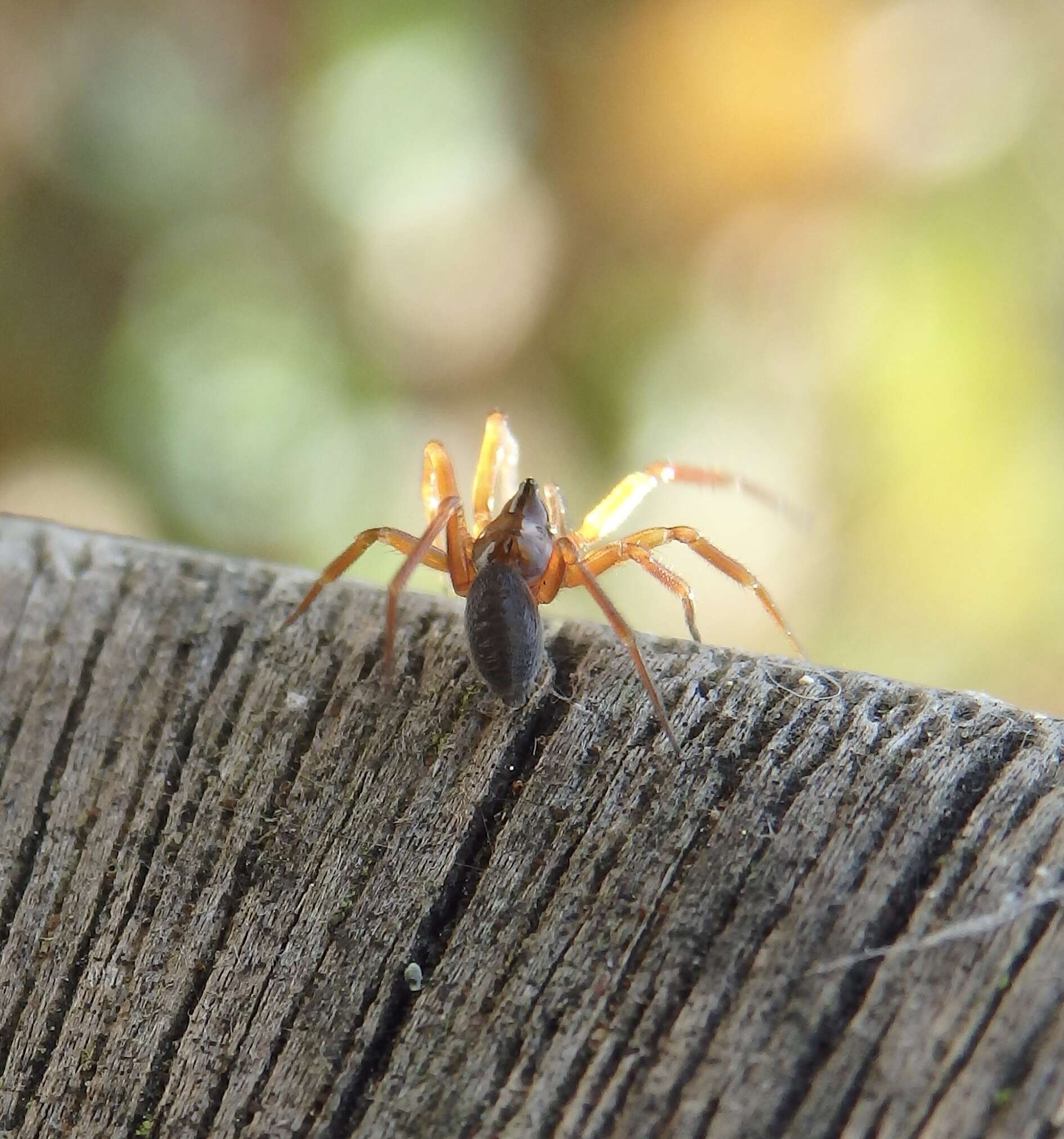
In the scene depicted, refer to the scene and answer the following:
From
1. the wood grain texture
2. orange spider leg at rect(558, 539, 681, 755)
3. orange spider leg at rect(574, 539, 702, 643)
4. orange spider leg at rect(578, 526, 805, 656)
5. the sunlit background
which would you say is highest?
the sunlit background

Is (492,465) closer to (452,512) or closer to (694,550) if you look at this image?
(452,512)

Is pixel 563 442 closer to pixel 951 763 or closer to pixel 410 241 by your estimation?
pixel 410 241

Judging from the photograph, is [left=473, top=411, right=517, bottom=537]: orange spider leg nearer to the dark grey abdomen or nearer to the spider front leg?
the spider front leg

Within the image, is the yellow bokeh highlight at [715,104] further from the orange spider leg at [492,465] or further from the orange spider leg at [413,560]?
the orange spider leg at [413,560]

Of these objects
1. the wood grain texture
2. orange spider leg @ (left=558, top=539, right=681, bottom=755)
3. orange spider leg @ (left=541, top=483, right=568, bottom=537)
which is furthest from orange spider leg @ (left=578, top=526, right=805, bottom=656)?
the wood grain texture

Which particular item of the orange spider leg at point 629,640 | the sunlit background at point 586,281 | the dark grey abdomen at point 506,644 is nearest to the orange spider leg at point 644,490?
the orange spider leg at point 629,640

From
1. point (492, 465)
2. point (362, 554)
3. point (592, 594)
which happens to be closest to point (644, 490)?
point (492, 465)

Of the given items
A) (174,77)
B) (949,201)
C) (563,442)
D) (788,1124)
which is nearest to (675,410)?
(563,442)
